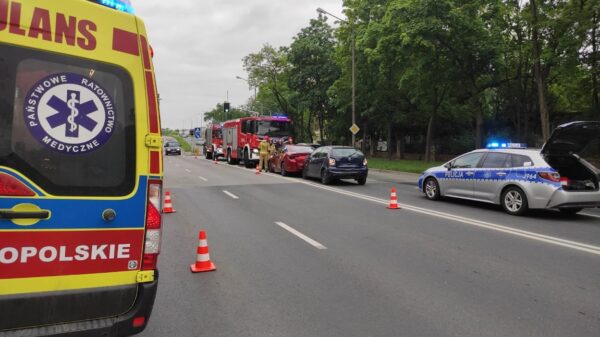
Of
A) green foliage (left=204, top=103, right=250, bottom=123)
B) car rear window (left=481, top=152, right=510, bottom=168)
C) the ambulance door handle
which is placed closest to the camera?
the ambulance door handle

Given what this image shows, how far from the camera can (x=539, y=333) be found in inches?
149

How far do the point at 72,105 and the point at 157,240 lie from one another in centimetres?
105

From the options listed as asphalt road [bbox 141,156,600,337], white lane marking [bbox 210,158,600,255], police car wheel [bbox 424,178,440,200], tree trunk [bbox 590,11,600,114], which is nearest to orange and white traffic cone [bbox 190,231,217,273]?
asphalt road [bbox 141,156,600,337]

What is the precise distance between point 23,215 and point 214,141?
3413 cm

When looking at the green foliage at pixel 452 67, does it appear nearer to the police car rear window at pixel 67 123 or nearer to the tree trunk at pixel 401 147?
the tree trunk at pixel 401 147

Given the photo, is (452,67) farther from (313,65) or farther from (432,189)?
(313,65)

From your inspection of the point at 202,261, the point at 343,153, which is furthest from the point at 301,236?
the point at 343,153

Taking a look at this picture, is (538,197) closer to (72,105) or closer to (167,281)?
(167,281)

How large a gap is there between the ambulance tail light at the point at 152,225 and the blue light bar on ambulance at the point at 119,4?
1201 mm

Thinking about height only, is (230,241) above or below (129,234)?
below

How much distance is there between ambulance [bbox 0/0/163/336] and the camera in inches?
104

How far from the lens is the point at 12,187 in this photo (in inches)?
103

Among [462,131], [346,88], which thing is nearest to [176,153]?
[346,88]

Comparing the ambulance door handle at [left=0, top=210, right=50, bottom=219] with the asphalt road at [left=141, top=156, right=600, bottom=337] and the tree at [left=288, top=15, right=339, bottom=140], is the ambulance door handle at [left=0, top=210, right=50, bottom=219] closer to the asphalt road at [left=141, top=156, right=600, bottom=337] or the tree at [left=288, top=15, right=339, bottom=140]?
the asphalt road at [left=141, top=156, right=600, bottom=337]
